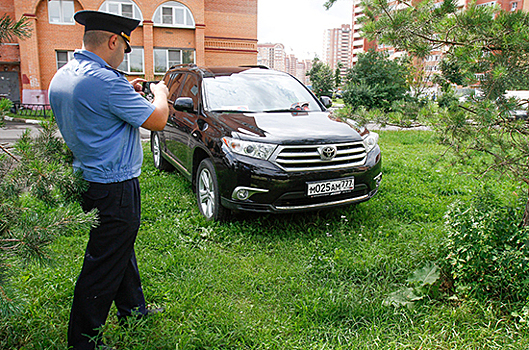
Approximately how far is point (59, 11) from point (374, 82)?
20.5 metres

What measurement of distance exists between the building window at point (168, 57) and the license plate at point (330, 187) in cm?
2492

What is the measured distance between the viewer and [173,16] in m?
26.9

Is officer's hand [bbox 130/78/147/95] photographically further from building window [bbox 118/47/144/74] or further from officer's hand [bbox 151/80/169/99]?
building window [bbox 118/47/144/74]

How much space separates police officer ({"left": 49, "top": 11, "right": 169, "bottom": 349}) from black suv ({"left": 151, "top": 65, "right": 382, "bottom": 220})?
1.75 m

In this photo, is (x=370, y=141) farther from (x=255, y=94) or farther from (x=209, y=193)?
(x=209, y=193)

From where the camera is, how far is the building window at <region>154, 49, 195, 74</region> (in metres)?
27.1

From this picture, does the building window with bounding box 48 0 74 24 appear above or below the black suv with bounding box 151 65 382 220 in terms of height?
above

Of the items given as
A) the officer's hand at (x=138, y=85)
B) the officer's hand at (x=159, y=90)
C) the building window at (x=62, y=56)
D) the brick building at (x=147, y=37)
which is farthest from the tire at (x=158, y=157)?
the building window at (x=62, y=56)

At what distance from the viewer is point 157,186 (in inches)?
240

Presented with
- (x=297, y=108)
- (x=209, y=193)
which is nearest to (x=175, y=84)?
(x=297, y=108)

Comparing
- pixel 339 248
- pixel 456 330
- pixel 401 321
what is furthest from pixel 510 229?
pixel 339 248

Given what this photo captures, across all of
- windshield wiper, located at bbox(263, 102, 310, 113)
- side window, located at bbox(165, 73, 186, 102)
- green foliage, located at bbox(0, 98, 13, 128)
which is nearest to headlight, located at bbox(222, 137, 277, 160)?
windshield wiper, located at bbox(263, 102, 310, 113)

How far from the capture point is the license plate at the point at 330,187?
408cm

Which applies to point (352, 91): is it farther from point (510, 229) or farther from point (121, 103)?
point (121, 103)
